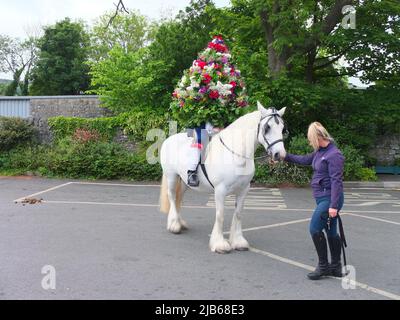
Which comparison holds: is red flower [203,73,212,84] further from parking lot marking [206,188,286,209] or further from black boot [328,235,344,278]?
parking lot marking [206,188,286,209]

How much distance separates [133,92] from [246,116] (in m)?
11.8

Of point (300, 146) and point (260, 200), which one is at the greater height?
point (300, 146)

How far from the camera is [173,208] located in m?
7.40

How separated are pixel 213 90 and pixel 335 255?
296 cm

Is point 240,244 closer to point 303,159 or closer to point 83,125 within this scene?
point 303,159

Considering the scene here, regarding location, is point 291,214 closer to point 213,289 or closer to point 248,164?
point 248,164

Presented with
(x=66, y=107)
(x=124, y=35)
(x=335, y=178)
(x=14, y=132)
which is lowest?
(x=335, y=178)

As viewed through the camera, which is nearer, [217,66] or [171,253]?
[171,253]

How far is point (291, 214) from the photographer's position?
30.2 ft

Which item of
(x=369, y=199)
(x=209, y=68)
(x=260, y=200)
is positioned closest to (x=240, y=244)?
(x=209, y=68)

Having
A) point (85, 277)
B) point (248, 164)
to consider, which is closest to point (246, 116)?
point (248, 164)

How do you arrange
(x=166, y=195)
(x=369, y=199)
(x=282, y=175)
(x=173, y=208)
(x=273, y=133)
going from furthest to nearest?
(x=282, y=175), (x=369, y=199), (x=166, y=195), (x=173, y=208), (x=273, y=133)

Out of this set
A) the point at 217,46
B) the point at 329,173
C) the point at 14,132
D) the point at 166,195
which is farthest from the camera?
the point at 14,132

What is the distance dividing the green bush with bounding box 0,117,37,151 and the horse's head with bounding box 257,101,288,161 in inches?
512
